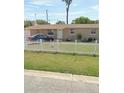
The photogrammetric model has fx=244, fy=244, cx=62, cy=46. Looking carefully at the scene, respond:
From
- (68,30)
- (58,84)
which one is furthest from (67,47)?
(68,30)

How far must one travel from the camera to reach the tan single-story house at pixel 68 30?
2892cm

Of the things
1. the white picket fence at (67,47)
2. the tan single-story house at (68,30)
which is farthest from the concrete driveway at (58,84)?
the tan single-story house at (68,30)

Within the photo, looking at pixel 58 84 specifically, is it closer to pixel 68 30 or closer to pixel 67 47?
pixel 67 47

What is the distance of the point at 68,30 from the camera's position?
101 ft

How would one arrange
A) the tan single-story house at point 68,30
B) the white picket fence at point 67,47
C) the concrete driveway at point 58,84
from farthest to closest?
the tan single-story house at point 68,30
the white picket fence at point 67,47
the concrete driveway at point 58,84

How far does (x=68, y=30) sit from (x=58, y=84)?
2481 centimetres

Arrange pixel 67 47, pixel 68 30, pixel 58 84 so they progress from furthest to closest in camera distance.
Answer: pixel 68 30, pixel 67 47, pixel 58 84

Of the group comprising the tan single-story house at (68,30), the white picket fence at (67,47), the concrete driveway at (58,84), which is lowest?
the concrete driveway at (58,84)

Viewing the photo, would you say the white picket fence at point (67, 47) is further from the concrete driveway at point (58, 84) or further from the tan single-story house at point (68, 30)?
the tan single-story house at point (68, 30)

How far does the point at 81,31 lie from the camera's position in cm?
3003

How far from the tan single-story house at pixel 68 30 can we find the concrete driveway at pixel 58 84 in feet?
70.3
